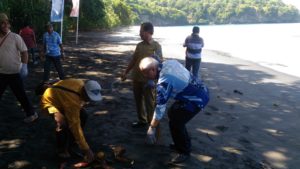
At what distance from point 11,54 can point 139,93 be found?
2.08m

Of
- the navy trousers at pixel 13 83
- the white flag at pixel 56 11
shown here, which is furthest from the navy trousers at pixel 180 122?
the white flag at pixel 56 11

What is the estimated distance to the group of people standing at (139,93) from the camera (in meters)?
4.17

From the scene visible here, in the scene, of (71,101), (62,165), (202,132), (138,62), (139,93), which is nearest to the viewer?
(71,101)

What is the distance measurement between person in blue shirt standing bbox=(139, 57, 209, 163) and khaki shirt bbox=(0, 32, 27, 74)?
2.35 metres

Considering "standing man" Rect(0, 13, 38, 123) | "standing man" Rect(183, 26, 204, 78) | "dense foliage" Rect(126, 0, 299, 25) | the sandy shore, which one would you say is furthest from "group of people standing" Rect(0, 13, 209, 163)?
"dense foliage" Rect(126, 0, 299, 25)

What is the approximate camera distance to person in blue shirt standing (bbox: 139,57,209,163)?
13.9 ft

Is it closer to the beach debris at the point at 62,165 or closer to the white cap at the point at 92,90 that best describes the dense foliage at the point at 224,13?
the beach debris at the point at 62,165

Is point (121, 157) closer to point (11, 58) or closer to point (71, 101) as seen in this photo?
point (71, 101)

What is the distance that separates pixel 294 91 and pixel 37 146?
28.2 ft

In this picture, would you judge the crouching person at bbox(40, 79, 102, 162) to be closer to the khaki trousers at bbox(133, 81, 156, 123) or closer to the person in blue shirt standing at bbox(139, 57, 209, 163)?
the person in blue shirt standing at bbox(139, 57, 209, 163)

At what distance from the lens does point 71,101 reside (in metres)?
4.12

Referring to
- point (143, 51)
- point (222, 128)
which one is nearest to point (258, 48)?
point (222, 128)

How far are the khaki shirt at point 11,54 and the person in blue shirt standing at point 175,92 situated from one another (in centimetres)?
235

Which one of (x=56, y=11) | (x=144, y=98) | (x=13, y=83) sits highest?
(x=56, y=11)
